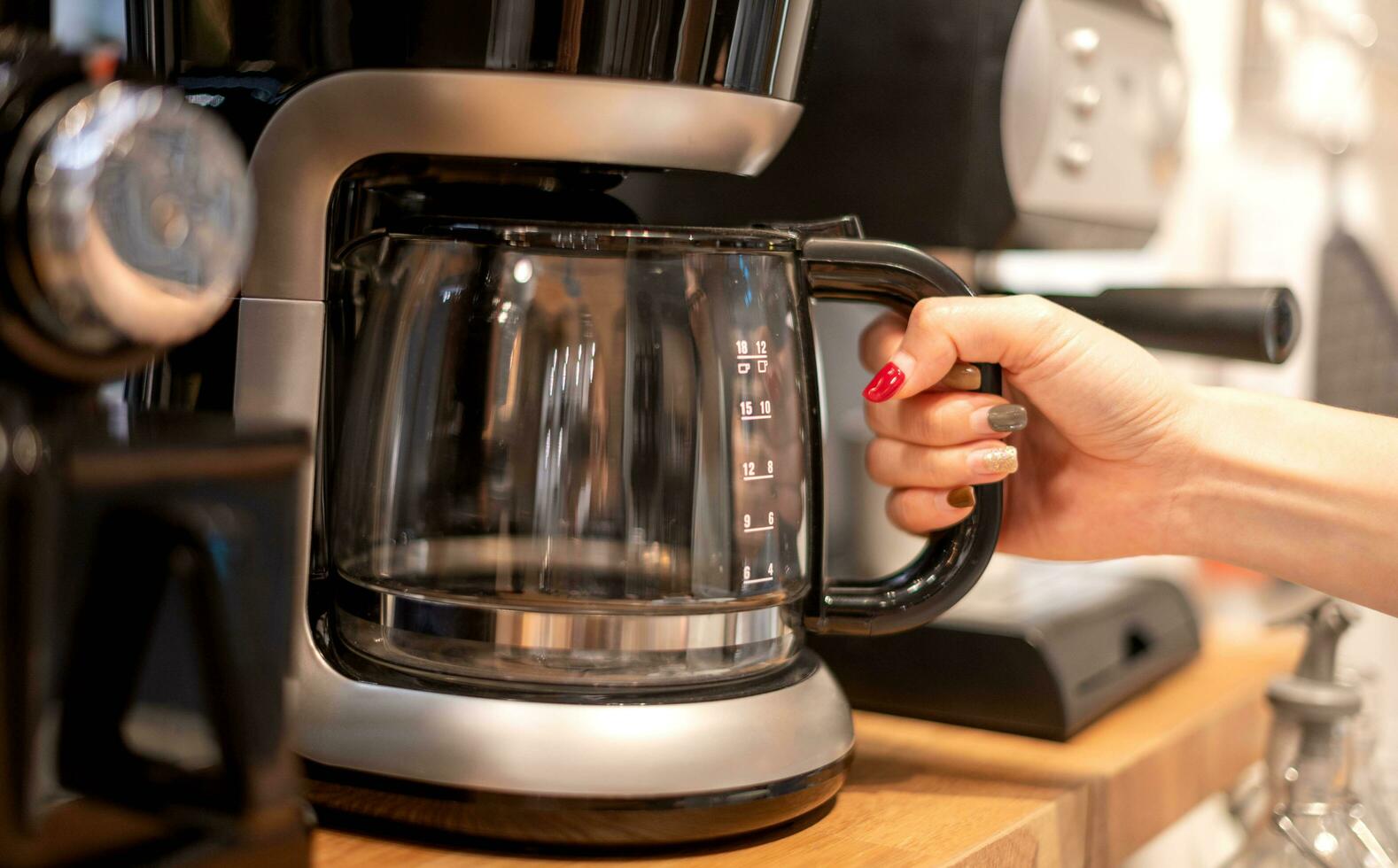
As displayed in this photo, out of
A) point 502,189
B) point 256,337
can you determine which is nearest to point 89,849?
point 256,337

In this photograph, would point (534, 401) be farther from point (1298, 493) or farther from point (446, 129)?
point (1298, 493)

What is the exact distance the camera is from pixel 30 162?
0.31 meters

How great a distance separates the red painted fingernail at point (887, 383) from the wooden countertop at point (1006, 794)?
183 mm

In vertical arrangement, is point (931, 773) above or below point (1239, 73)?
below

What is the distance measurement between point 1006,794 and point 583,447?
0.27 metres

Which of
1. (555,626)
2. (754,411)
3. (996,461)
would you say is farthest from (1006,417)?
(555,626)

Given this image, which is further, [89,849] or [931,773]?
[931,773]

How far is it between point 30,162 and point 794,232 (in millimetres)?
350

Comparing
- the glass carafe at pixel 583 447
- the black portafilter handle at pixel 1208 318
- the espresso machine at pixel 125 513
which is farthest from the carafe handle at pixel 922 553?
the espresso machine at pixel 125 513

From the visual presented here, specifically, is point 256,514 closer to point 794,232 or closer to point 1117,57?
point 794,232

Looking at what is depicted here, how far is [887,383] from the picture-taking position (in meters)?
0.60

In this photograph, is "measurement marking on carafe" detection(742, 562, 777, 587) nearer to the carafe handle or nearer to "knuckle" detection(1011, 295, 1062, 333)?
the carafe handle

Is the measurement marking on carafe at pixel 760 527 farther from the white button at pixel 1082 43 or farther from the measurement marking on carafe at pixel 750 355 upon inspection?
the white button at pixel 1082 43

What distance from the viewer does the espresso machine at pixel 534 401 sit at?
1.66 feet
